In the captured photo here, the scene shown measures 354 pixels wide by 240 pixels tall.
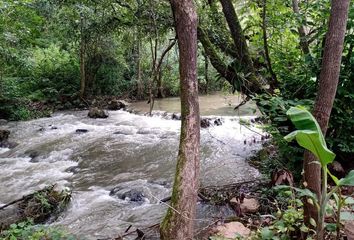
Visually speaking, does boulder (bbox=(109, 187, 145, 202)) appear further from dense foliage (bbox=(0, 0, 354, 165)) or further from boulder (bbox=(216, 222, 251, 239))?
boulder (bbox=(216, 222, 251, 239))

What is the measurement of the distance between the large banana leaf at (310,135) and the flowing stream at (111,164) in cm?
266

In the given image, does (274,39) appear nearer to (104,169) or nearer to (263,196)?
(263,196)

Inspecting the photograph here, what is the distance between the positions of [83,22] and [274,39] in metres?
9.00

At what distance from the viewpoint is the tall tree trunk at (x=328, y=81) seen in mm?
2883

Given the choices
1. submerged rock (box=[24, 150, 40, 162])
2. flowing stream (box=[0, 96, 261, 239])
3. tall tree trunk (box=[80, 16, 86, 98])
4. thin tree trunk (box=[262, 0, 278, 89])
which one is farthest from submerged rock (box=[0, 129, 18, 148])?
thin tree trunk (box=[262, 0, 278, 89])

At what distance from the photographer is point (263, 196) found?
4664 millimetres

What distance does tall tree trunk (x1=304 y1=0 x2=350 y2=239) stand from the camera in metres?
2.88

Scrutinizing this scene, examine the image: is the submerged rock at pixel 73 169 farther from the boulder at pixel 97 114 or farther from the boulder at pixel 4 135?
the boulder at pixel 97 114

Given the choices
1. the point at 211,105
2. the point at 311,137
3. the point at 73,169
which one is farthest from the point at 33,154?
the point at 211,105

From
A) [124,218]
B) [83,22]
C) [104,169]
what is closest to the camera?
[124,218]

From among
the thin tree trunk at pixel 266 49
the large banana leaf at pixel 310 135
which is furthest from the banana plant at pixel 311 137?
the thin tree trunk at pixel 266 49

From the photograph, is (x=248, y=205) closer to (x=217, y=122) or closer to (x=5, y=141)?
(x=217, y=122)

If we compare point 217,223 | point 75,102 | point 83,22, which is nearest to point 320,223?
point 217,223

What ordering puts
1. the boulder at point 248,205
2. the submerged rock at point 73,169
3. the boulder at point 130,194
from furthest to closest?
the submerged rock at point 73,169, the boulder at point 130,194, the boulder at point 248,205
